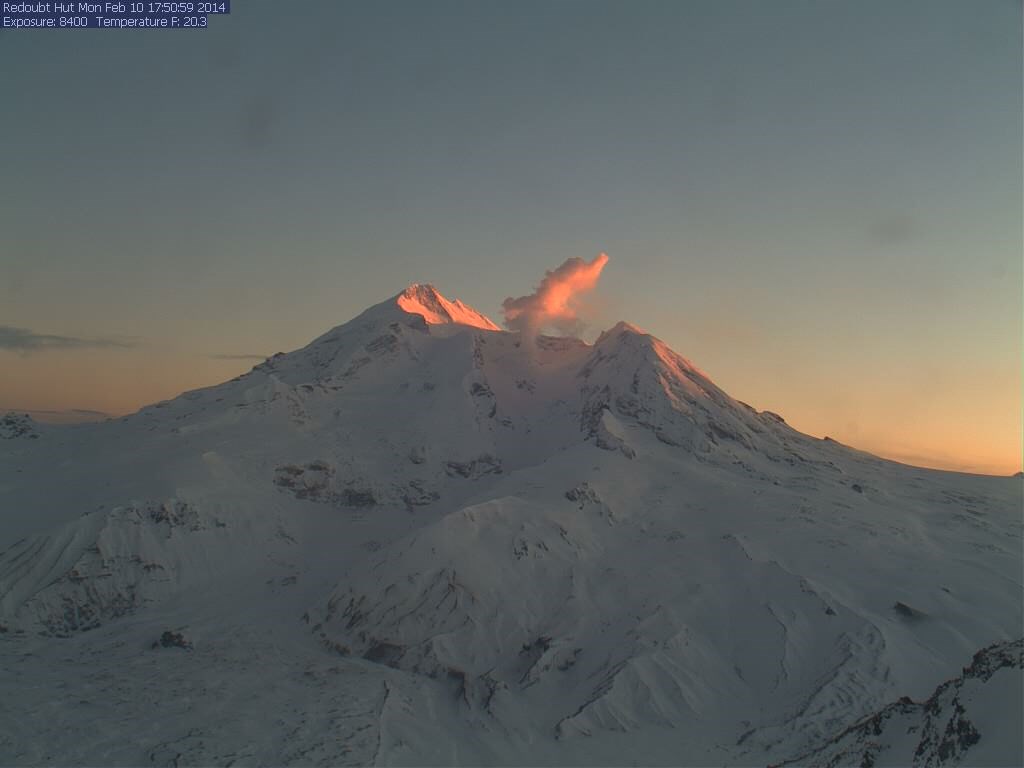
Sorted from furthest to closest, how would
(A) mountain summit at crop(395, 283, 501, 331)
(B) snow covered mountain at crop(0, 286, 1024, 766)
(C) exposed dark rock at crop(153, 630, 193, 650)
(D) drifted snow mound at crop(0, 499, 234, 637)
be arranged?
(A) mountain summit at crop(395, 283, 501, 331) < (D) drifted snow mound at crop(0, 499, 234, 637) < (C) exposed dark rock at crop(153, 630, 193, 650) < (B) snow covered mountain at crop(0, 286, 1024, 766)

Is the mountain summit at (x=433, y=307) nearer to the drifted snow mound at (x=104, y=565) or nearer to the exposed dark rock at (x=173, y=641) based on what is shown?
the drifted snow mound at (x=104, y=565)

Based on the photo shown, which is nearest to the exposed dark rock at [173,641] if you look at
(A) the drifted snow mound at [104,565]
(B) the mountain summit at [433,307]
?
(A) the drifted snow mound at [104,565]

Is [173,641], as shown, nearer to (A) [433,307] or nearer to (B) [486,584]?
(B) [486,584]

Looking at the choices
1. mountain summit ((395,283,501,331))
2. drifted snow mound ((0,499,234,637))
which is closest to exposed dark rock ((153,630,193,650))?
drifted snow mound ((0,499,234,637))

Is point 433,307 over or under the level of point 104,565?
over

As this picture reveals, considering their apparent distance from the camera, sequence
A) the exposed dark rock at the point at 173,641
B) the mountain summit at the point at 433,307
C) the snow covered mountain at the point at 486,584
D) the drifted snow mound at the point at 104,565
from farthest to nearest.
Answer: the mountain summit at the point at 433,307 < the drifted snow mound at the point at 104,565 < the exposed dark rock at the point at 173,641 < the snow covered mountain at the point at 486,584

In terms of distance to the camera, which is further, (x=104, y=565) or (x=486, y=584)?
(x=104, y=565)

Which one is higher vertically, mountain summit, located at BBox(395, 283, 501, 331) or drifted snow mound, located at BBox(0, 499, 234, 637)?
mountain summit, located at BBox(395, 283, 501, 331)

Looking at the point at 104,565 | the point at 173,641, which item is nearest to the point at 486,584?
the point at 173,641

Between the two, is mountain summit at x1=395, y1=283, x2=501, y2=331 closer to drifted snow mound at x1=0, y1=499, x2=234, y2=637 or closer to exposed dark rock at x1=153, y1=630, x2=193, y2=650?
drifted snow mound at x1=0, y1=499, x2=234, y2=637
